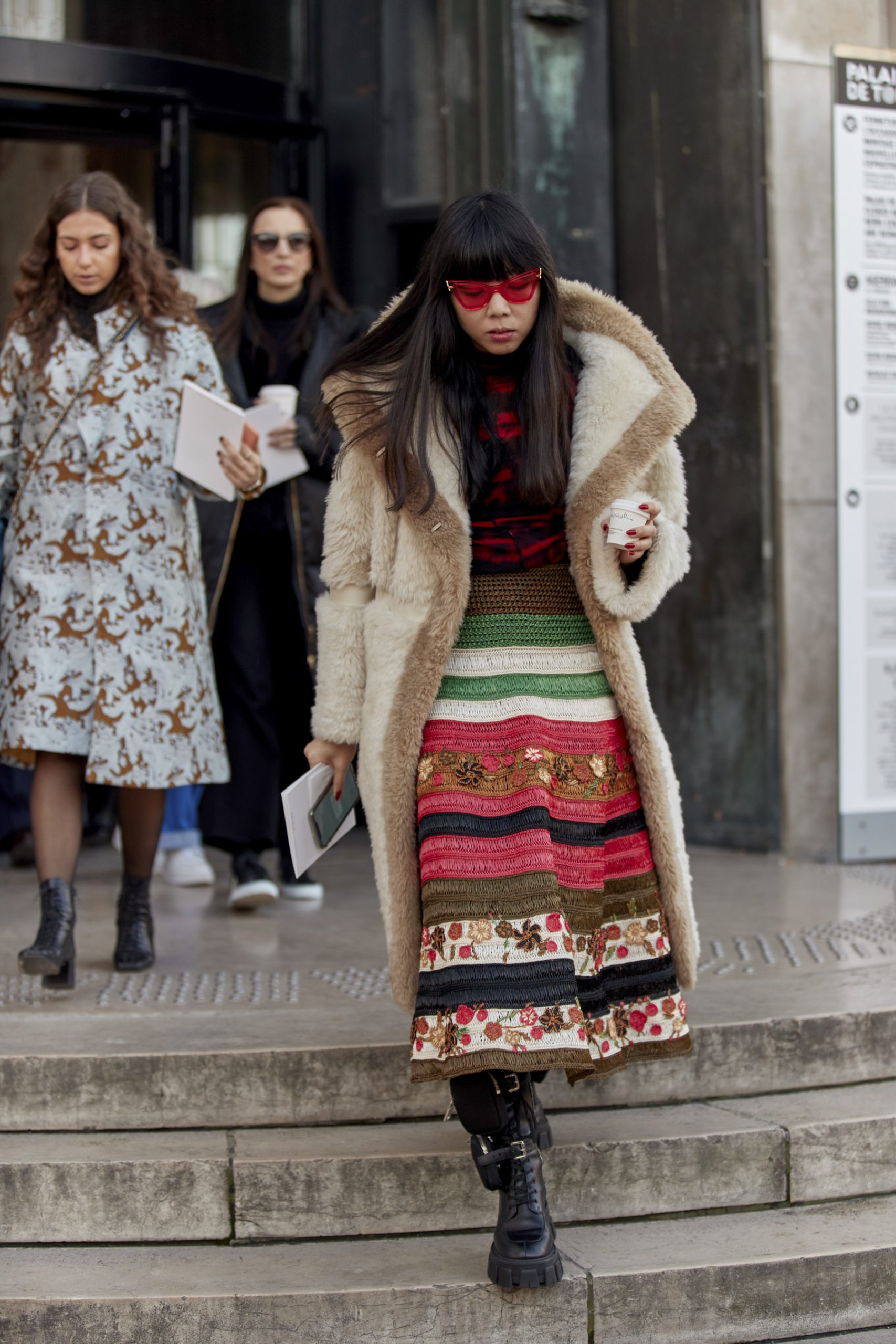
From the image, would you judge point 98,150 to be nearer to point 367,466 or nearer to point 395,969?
point 367,466

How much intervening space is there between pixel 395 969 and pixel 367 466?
1.01 m

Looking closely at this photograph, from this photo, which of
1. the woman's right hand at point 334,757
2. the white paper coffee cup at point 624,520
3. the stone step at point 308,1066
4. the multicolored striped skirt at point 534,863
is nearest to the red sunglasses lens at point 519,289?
the white paper coffee cup at point 624,520

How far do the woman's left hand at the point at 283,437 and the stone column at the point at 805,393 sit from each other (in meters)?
2.13

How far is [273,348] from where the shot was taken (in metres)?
5.40

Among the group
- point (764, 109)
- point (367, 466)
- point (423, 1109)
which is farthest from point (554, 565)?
point (764, 109)

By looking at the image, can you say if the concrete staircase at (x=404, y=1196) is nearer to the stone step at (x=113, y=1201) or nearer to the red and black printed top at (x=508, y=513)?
the stone step at (x=113, y=1201)

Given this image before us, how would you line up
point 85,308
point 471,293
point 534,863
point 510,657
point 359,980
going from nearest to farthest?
point 534,863
point 471,293
point 510,657
point 359,980
point 85,308

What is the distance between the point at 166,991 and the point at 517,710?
1621mm

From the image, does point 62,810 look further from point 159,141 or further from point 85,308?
point 159,141

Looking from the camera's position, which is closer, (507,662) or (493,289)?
(493,289)

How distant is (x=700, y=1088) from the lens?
3.74 meters

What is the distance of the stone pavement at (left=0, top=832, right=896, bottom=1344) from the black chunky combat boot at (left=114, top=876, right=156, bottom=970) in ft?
0.86

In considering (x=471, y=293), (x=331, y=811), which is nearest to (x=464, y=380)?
(x=471, y=293)

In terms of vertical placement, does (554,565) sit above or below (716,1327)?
above
